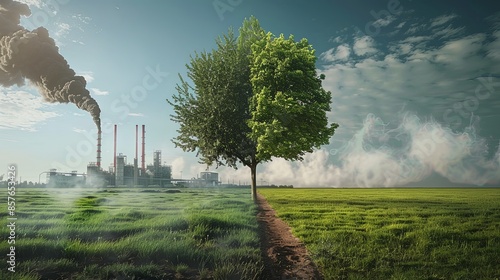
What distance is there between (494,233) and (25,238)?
2081cm

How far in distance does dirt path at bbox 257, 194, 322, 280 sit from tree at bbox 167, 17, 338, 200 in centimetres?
1034

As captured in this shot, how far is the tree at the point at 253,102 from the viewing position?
89.0 feet

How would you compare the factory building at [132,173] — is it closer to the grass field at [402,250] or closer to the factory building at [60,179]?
the factory building at [60,179]

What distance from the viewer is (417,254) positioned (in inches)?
530

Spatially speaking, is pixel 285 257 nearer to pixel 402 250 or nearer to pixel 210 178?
pixel 402 250

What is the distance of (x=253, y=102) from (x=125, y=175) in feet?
308

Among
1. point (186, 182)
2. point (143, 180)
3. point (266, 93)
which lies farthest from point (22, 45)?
point (186, 182)

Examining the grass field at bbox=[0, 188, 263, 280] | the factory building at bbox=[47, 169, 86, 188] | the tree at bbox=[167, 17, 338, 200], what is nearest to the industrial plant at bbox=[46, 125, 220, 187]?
the factory building at bbox=[47, 169, 86, 188]

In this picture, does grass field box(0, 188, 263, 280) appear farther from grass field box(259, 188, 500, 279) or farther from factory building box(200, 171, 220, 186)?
factory building box(200, 171, 220, 186)

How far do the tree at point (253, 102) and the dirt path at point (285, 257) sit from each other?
33.9 feet

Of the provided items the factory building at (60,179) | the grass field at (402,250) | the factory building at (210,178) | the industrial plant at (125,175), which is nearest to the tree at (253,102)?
the grass field at (402,250)

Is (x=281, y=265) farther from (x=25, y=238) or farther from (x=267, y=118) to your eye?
(x=267, y=118)

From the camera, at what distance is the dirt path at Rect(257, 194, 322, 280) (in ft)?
37.3

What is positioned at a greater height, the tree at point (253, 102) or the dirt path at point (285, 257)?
the tree at point (253, 102)
